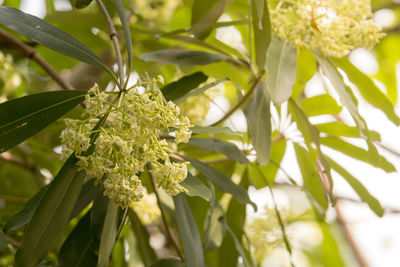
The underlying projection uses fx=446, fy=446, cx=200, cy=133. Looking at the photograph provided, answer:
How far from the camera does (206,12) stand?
102 centimetres

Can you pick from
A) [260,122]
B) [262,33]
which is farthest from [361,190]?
[262,33]

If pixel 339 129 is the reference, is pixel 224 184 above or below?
below

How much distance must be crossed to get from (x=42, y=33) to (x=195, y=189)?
0.37 metres

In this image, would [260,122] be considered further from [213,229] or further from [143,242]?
[143,242]

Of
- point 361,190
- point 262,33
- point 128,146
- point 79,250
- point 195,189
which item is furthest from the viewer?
point 361,190

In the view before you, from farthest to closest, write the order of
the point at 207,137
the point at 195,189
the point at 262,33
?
the point at 207,137 < the point at 262,33 < the point at 195,189

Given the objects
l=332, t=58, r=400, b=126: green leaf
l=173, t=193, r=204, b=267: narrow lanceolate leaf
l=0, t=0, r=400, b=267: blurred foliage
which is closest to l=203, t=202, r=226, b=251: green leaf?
l=0, t=0, r=400, b=267: blurred foliage

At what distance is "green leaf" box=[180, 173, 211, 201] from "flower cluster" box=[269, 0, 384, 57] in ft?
1.48

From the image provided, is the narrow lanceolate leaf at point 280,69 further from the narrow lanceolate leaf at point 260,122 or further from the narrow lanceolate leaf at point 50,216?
the narrow lanceolate leaf at point 50,216

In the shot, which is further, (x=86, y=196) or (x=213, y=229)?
(x=213, y=229)

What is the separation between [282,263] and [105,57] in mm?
1153

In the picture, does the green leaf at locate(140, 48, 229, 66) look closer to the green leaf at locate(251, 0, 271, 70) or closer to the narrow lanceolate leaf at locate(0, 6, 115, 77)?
the green leaf at locate(251, 0, 271, 70)

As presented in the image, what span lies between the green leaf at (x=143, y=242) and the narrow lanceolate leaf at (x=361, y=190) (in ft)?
1.76

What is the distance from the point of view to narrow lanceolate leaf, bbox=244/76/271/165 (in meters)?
0.93
